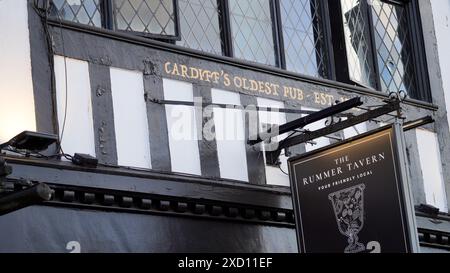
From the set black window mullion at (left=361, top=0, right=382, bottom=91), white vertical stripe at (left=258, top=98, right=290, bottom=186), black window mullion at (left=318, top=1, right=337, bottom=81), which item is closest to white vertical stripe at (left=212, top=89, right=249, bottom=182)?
white vertical stripe at (left=258, top=98, right=290, bottom=186)

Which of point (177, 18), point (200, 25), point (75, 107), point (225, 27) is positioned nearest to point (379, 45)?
point (225, 27)

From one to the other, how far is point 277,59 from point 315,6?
1.12m

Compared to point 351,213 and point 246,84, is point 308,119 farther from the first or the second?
point 351,213

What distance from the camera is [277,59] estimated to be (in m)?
12.9

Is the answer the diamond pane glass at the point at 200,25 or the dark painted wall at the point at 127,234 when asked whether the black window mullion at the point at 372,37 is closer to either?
the diamond pane glass at the point at 200,25

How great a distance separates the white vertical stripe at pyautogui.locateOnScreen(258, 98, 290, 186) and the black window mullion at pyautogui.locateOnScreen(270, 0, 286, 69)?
565 millimetres

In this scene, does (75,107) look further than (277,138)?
No

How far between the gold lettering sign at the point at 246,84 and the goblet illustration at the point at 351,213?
176cm

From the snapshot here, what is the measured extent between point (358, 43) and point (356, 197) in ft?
10.5

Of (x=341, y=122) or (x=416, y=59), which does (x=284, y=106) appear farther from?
(x=416, y=59)

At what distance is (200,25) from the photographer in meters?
12.4

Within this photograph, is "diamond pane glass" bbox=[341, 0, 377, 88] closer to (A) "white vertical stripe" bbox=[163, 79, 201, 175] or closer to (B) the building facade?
(B) the building facade

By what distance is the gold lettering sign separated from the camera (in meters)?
11.8

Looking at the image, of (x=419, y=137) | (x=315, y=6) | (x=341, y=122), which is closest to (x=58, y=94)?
(x=341, y=122)
